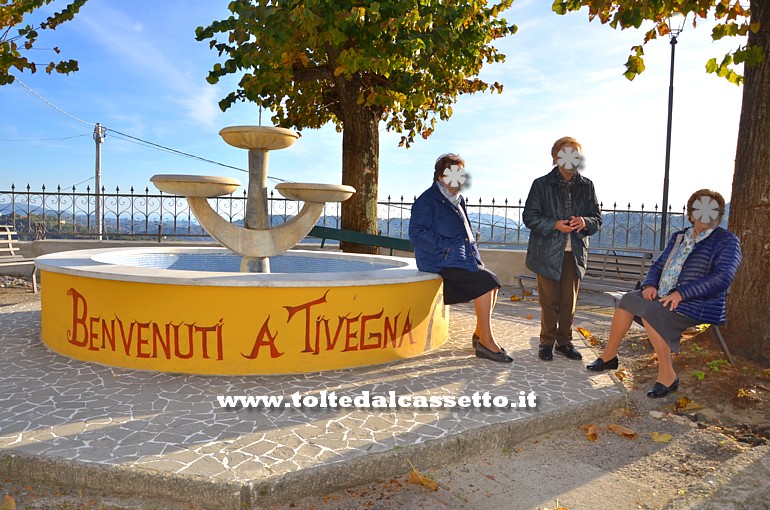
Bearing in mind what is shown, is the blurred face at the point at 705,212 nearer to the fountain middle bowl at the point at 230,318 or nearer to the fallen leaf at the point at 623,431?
the fallen leaf at the point at 623,431

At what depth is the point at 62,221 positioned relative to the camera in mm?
12938

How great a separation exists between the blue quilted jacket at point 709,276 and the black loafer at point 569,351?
1196 mm

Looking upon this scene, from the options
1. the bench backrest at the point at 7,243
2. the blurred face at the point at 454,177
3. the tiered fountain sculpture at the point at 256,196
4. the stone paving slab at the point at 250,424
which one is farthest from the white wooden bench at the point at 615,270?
the bench backrest at the point at 7,243

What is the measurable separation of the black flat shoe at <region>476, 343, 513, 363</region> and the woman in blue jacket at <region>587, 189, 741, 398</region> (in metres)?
1.14

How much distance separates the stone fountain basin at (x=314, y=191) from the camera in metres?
5.58

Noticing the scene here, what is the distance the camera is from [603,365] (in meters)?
4.84

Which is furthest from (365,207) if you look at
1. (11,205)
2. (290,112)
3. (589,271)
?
(11,205)

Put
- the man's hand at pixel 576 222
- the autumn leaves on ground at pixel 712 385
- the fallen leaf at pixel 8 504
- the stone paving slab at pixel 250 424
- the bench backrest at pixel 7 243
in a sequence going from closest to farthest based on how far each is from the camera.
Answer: the fallen leaf at pixel 8 504 → the stone paving slab at pixel 250 424 → the autumn leaves on ground at pixel 712 385 → the man's hand at pixel 576 222 → the bench backrest at pixel 7 243

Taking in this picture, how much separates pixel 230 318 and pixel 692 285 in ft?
11.2

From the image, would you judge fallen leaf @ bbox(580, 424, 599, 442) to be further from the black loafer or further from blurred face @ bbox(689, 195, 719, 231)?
blurred face @ bbox(689, 195, 719, 231)

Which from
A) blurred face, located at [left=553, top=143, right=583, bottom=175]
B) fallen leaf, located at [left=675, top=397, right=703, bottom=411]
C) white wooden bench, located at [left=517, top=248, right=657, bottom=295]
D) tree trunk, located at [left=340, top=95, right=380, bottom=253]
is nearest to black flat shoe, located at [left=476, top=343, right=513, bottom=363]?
fallen leaf, located at [left=675, top=397, right=703, bottom=411]

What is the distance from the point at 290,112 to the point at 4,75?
4851 millimetres

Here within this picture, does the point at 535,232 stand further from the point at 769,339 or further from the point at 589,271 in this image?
the point at 589,271

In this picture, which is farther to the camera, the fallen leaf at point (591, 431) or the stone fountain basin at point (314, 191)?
the stone fountain basin at point (314, 191)
